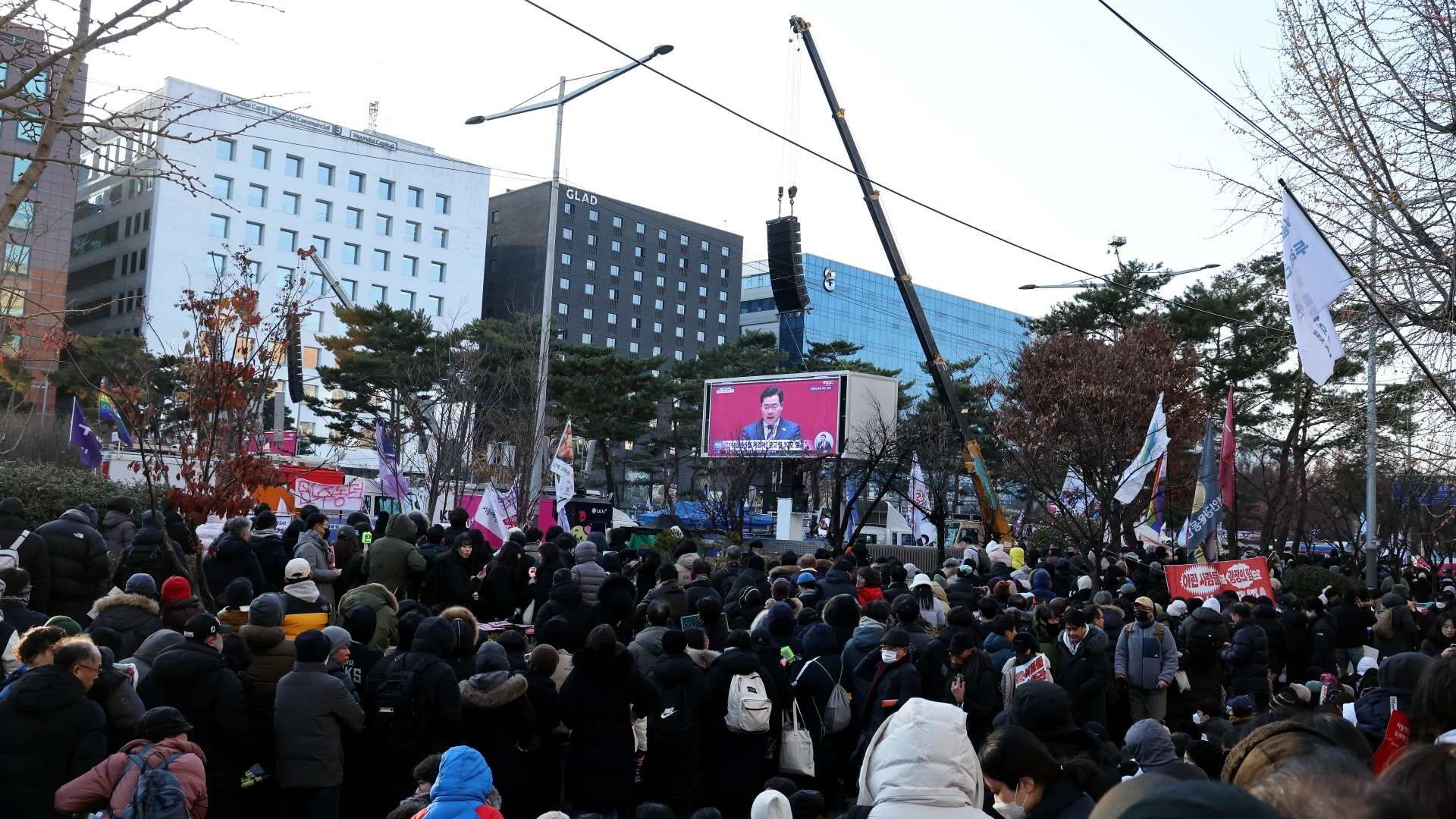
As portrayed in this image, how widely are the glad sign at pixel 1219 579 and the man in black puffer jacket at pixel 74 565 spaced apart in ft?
41.7

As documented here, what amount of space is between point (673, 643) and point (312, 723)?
2366 millimetres

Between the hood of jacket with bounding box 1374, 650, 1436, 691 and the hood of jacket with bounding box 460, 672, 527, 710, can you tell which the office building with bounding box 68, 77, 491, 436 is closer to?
the hood of jacket with bounding box 460, 672, 527, 710

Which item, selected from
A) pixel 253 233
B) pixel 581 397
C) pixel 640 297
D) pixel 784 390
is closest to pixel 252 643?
pixel 784 390

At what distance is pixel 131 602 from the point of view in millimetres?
7652

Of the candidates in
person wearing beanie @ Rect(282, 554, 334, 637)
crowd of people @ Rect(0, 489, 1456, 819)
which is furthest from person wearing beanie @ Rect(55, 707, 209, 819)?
person wearing beanie @ Rect(282, 554, 334, 637)

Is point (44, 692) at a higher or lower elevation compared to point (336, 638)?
lower

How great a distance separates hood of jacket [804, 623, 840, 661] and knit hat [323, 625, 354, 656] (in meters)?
3.51

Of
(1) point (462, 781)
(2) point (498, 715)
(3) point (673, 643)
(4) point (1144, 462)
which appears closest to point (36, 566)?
(2) point (498, 715)

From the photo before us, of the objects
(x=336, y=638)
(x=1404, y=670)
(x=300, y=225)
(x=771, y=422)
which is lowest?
(x=336, y=638)

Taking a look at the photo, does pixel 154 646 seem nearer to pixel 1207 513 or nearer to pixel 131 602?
pixel 131 602

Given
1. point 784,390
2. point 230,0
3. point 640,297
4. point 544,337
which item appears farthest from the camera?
point 640,297

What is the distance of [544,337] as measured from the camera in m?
24.4

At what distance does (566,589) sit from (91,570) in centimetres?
448

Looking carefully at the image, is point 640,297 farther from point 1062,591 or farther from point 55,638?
point 55,638
